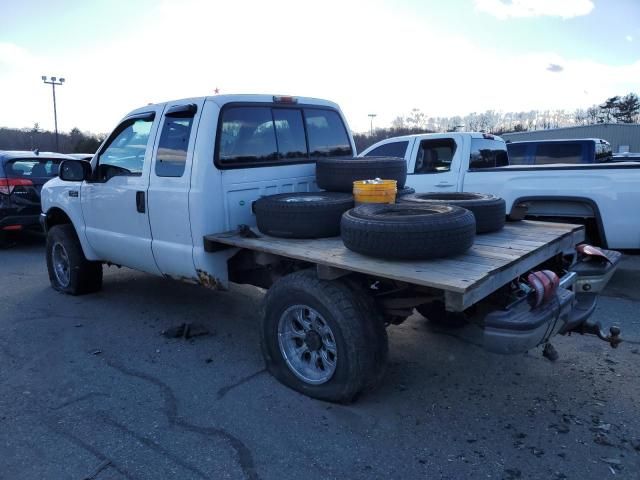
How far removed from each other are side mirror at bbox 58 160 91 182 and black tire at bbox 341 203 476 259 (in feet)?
11.1

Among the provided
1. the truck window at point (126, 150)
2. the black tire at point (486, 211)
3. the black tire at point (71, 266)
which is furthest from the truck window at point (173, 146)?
the black tire at point (71, 266)

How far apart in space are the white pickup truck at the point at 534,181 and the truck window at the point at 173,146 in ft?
9.78

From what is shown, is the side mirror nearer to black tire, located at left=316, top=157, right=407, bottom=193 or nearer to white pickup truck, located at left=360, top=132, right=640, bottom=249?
black tire, located at left=316, top=157, right=407, bottom=193

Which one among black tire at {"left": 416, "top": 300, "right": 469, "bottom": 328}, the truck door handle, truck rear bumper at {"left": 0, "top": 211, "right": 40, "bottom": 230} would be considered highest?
the truck door handle

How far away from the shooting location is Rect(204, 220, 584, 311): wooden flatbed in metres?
2.73

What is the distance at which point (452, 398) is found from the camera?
11.8 ft

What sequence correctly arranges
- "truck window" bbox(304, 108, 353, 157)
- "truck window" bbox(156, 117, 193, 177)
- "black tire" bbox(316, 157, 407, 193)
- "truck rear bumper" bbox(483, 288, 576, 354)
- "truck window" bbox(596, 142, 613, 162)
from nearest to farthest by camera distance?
"truck rear bumper" bbox(483, 288, 576, 354), "truck window" bbox(156, 117, 193, 177), "black tire" bbox(316, 157, 407, 193), "truck window" bbox(304, 108, 353, 157), "truck window" bbox(596, 142, 613, 162)

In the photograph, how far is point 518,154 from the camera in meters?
13.1

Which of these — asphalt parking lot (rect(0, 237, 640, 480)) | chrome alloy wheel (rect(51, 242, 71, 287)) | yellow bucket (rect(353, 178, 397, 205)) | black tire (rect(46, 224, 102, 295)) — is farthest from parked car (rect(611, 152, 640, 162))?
chrome alloy wheel (rect(51, 242, 71, 287))

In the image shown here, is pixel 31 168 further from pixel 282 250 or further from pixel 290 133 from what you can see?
pixel 282 250

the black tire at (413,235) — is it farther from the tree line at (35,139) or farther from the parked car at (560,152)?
the tree line at (35,139)

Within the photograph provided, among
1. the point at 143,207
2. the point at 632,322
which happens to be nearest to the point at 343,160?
the point at 143,207

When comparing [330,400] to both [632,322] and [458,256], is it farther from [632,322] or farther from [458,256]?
[632,322]

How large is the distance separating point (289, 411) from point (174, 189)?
2104mm
